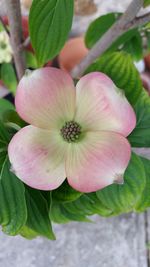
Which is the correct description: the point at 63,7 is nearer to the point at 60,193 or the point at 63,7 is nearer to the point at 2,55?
the point at 60,193

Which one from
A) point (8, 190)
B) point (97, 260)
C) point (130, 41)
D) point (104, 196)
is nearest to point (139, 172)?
point (104, 196)

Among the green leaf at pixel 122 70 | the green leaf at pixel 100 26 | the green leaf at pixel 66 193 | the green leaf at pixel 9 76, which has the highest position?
the green leaf at pixel 122 70

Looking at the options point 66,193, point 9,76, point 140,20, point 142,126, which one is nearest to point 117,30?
point 140,20

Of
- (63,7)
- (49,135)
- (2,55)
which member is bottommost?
(2,55)

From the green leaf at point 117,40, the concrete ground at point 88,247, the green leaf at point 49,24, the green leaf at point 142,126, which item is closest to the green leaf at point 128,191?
the green leaf at point 142,126

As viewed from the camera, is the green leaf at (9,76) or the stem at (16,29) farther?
the green leaf at (9,76)

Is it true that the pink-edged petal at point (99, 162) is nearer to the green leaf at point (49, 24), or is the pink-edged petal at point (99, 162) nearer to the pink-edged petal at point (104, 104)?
the pink-edged petal at point (104, 104)

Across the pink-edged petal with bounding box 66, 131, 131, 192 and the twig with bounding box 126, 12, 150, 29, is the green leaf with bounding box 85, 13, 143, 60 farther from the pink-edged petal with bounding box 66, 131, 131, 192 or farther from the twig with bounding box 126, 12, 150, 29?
the pink-edged petal with bounding box 66, 131, 131, 192
